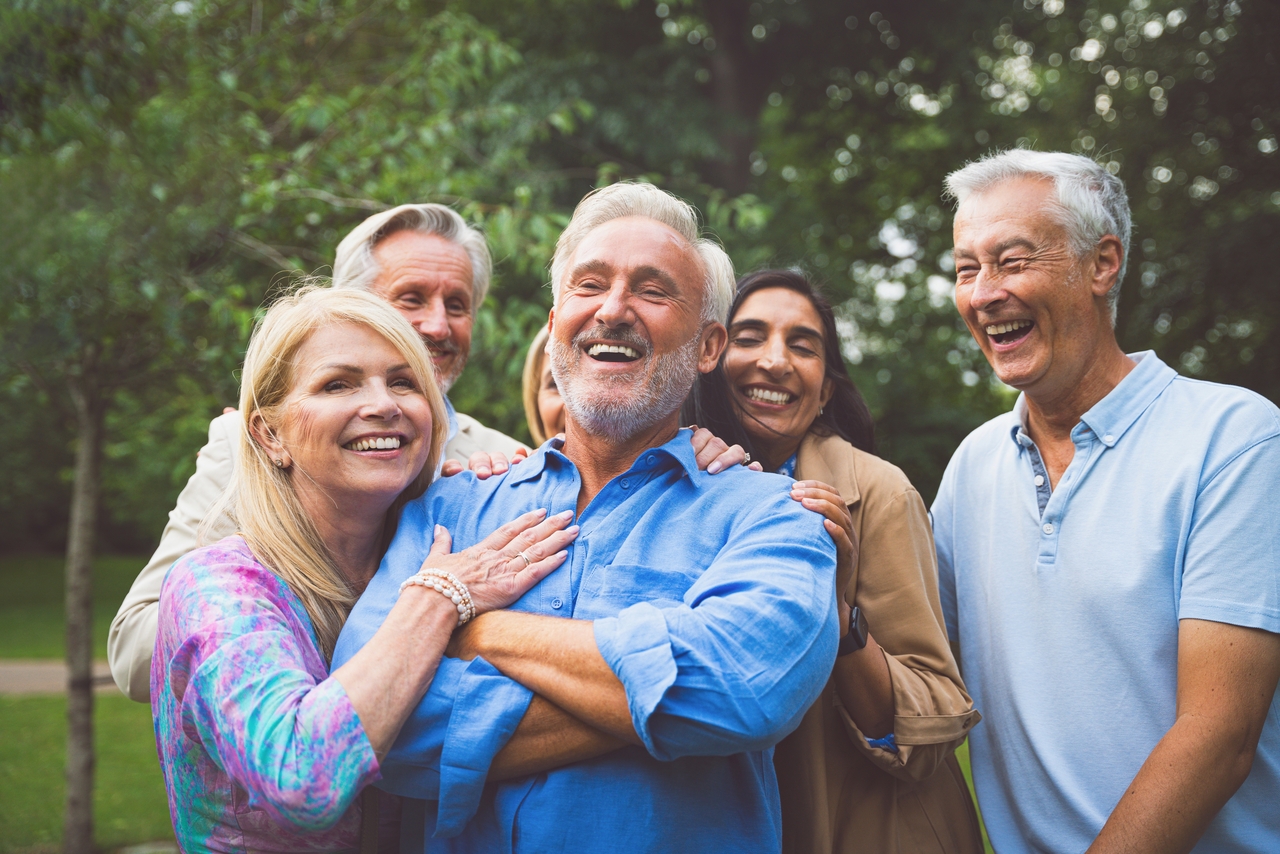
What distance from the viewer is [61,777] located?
9055 mm

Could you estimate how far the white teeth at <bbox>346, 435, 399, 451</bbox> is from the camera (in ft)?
7.68

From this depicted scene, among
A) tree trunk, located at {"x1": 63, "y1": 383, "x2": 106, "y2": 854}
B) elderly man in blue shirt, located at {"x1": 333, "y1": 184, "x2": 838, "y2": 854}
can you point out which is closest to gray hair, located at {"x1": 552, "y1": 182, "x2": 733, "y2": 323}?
elderly man in blue shirt, located at {"x1": 333, "y1": 184, "x2": 838, "y2": 854}

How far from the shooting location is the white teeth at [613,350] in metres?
2.47

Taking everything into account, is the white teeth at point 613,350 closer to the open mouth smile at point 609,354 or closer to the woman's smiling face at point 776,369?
the open mouth smile at point 609,354

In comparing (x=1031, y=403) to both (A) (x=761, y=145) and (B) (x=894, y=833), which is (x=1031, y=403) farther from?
(A) (x=761, y=145)

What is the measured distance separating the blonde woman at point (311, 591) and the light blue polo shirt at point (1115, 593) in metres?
1.31

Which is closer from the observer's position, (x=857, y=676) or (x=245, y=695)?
(x=245, y=695)

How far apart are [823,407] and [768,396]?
23 cm

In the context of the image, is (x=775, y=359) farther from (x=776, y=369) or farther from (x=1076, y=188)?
(x=1076, y=188)

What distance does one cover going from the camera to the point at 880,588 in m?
2.44

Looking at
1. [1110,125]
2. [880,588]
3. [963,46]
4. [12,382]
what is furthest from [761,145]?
[880,588]

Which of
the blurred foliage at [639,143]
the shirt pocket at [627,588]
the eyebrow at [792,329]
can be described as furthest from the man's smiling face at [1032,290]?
the blurred foliage at [639,143]

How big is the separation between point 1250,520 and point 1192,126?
37.0 feet

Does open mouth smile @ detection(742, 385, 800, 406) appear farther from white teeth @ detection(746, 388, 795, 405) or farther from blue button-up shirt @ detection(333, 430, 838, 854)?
blue button-up shirt @ detection(333, 430, 838, 854)
